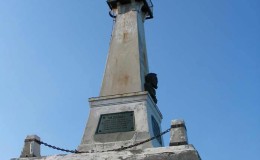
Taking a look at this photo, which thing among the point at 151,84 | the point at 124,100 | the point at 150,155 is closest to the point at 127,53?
the point at 151,84

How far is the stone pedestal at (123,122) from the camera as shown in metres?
9.56

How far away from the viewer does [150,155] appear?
8211mm

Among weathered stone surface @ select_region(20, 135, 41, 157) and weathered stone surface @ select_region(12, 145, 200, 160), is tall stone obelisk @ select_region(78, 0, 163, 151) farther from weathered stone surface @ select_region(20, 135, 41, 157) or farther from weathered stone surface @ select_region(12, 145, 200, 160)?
weathered stone surface @ select_region(20, 135, 41, 157)

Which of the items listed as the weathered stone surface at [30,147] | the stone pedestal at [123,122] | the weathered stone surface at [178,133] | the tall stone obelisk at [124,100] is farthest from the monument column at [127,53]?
the weathered stone surface at [30,147]

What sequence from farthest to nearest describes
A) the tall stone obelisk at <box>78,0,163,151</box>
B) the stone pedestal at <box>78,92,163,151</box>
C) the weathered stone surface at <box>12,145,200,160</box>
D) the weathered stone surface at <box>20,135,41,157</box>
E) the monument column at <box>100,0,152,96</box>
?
the monument column at <box>100,0,152,96</box>
the tall stone obelisk at <box>78,0,163,151</box>
the stone pedestal at <box>78,92,163,151</box>
the weathered stone surface at <box>20,135,41,157</box>
the weathered stone surface at <box>12,145,200,160</box>

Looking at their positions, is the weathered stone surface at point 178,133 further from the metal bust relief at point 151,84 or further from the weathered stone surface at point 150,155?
the metal bust relief at point 151,84

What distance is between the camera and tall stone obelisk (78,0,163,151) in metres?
9.73

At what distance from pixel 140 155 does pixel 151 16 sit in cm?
733

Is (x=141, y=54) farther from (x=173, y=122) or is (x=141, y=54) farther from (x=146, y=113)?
(x=173, y=122)

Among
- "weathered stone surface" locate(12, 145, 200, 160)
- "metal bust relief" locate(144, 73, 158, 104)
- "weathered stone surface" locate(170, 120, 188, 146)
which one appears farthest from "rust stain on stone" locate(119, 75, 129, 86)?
"weathered stone surface" locate(12, 145, 200, 160)

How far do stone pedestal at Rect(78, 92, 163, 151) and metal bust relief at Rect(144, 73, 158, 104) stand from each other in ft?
1.21

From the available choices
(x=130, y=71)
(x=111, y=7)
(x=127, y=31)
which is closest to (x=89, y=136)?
(x=130, y=71)

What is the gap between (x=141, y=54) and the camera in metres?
11.8

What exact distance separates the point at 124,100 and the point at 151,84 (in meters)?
1.12
